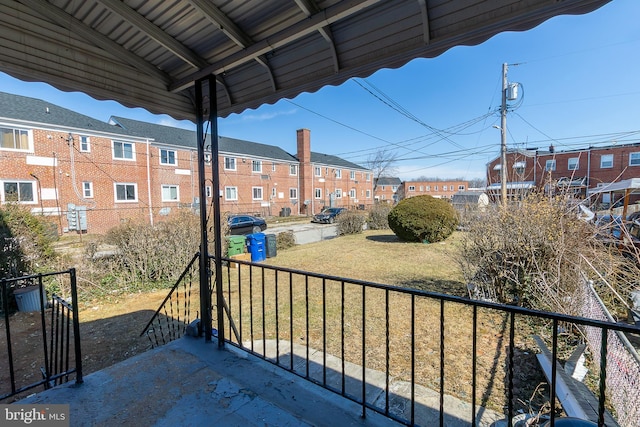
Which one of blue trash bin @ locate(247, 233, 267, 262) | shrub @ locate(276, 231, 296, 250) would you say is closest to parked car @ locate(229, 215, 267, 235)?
shrub @ locate(276, 231, 296, 250)

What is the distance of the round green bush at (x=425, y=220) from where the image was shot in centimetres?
1053

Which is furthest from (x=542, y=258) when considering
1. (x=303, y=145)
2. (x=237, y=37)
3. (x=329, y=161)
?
(x=329, y=161)

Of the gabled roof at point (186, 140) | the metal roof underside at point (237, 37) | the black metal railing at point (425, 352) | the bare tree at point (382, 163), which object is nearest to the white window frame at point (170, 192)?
the gabled roof at point (186, 140)

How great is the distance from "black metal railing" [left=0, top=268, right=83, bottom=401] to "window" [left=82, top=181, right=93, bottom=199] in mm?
12659

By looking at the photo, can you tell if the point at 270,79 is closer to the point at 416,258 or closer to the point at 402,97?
the point at 416,258

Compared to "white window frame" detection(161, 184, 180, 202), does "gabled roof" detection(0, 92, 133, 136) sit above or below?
above

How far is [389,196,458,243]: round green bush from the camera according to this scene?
1053 centimetres

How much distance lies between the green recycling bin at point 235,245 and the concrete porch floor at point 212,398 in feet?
17.5

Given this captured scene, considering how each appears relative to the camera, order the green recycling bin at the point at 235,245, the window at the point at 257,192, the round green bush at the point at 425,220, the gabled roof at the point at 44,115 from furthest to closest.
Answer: the window at the point at 257,192, the gabled roof at the point at 44,115, the round green bush at the point at 425,220, the green recycling bin at the point at 235,245

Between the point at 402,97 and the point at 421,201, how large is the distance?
17.3 ft

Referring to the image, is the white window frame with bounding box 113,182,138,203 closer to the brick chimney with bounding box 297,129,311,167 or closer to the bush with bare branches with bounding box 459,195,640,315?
the brick chimney with bounding box 297,129,311,167

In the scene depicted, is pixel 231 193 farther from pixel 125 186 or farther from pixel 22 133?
pixel 22 133

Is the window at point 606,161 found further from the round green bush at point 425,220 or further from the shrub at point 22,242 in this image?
the shrub at point 22,242

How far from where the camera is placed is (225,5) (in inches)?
77.3
